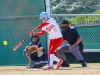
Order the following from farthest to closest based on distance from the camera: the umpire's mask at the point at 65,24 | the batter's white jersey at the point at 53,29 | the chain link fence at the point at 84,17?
the chain link fence at the point at 84,17 < the umpire's mask at the point at 65,24 < the batter's white jersey at the point at 53,29

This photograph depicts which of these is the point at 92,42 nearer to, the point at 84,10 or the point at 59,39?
the point at 84,10

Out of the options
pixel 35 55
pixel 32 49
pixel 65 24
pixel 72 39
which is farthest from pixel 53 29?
pixel 35 55

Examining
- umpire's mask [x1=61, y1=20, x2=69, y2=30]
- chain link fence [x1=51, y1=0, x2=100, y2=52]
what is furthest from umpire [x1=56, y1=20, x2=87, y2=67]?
chain link fence [x1=51, y1=0, x2=100, y2=52]

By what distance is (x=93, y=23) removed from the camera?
14.9 meters

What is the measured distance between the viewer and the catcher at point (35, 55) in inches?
510

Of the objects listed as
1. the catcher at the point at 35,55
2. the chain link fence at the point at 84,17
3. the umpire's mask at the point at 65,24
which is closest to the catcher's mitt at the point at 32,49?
the catcher at the point at 35,55

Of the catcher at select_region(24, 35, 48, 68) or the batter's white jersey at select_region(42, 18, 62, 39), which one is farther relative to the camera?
the catcher at select_region(24, 35, 48, 68)

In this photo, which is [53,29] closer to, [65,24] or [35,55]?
[65,24]

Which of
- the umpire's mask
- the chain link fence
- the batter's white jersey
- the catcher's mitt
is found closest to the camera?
the batter's white jersey

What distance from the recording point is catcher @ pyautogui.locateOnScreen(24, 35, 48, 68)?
42.5ft

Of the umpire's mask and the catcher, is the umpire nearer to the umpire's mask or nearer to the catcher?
the umpire's mask

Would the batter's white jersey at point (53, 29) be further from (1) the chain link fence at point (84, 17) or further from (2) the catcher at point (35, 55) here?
(1) the chain link fence at point (84, 17)

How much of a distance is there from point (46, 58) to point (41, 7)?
218 cm

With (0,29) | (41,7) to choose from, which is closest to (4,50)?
(0,29)
